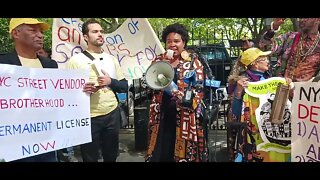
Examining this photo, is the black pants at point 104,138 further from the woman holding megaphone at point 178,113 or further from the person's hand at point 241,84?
the person's hand at point 241,84

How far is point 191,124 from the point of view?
3879 millimetres

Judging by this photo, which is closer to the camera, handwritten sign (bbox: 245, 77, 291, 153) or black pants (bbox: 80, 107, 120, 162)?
handwritten sign (bbox: 245, 77, 291, 153)

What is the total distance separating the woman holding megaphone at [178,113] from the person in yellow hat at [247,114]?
1.21 ft

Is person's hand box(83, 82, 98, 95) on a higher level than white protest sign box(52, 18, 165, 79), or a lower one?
lower

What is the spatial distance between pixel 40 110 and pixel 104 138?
0.89m

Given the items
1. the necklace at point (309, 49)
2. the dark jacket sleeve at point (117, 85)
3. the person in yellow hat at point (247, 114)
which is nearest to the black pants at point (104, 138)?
the dark jacket sleeve at point (117, 85)

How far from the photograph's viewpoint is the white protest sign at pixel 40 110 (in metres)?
3.03

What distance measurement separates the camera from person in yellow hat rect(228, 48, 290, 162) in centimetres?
383

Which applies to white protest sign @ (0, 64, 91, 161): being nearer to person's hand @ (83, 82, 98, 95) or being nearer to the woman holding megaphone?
person's hand @ (83, 82, 98, 95)

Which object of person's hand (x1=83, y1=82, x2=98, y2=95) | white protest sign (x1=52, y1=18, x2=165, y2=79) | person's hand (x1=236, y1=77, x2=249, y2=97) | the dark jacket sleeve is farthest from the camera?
white protest sign (x1=52, y1=18, x2=165, y2=79)

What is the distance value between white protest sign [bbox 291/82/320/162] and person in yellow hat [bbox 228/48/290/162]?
0.45m

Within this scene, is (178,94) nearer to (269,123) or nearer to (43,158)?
(269,123)

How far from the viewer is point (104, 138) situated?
13.0 feet

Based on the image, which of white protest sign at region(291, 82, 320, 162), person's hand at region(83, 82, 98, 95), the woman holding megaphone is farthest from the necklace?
person's hand at region(83, 82, 98, 95)
